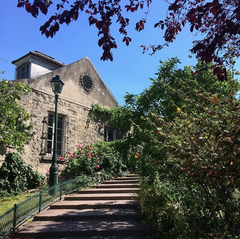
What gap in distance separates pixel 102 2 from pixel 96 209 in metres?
5.01

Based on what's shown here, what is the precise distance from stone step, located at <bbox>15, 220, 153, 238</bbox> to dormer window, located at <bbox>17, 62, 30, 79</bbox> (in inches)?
419

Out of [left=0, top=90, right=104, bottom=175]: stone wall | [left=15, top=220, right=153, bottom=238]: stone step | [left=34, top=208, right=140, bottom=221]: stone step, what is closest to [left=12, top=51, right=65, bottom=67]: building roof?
[left=0, top=90, right=104, bottom=175]: stone wall

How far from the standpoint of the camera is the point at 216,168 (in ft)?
10.7

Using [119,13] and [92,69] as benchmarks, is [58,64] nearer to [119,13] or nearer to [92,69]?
[92,69]

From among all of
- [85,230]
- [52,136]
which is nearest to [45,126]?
[52,136]

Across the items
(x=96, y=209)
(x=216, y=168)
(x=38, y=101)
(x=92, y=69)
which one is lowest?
(x=96, y=209)

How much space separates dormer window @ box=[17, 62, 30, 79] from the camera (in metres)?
14.2

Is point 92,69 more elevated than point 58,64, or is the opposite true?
point 58,64

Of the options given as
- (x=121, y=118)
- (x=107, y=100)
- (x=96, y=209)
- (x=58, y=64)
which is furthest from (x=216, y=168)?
(x=58, y=64)

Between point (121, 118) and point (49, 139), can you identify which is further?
point (49, 139)

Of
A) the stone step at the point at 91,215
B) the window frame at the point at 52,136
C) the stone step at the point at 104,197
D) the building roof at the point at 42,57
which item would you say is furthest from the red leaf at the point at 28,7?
the building roof at the point at 42,57

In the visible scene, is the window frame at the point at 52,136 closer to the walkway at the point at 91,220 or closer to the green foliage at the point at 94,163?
the green foliage at the point at 94,163

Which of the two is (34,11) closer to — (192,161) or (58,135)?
(192,161)

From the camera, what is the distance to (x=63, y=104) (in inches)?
452
